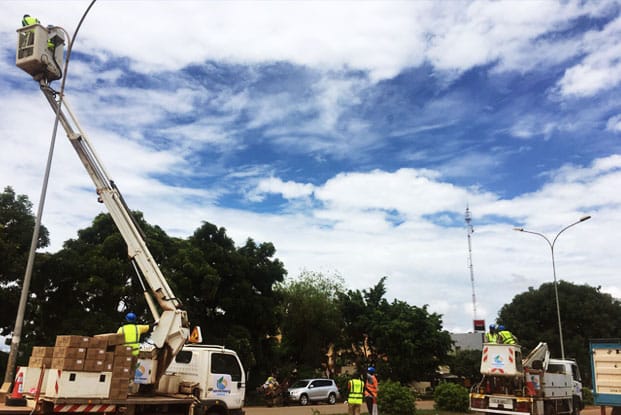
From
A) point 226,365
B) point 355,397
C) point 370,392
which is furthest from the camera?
point 370,392

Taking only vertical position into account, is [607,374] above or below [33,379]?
above

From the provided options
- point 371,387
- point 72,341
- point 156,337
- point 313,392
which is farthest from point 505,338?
point 313,392

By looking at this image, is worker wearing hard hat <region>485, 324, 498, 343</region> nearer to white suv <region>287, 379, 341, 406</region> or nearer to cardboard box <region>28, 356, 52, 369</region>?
cardboard box <region>28, 356, 52, 369</region>

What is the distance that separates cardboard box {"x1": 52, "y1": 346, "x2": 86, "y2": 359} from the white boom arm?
2.25 meters

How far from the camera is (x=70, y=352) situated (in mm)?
8977

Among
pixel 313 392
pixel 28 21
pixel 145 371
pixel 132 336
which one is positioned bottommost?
pixel 313 392

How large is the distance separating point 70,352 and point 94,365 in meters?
0.49

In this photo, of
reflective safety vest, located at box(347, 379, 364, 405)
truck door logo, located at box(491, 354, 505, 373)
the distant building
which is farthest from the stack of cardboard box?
the distant building

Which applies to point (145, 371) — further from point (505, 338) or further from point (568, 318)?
point (568, 318)

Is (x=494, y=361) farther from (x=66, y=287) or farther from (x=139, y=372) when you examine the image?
(x=66, y=287)

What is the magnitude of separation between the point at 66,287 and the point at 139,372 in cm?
1455

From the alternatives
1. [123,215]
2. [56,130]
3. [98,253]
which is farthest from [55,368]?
[98,253]

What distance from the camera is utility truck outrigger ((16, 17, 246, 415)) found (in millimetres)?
10797

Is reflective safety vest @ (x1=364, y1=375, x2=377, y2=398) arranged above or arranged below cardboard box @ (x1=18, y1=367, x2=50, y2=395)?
below
